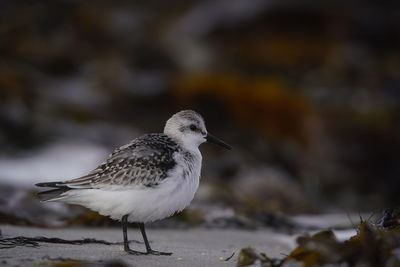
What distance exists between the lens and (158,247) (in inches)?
172

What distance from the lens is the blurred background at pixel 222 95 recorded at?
8219 millimetres

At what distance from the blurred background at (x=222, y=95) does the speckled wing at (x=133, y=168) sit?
1.14 metres

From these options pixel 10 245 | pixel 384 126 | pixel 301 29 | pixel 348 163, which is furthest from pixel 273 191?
pixel 301 29

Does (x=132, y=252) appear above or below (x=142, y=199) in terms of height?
below

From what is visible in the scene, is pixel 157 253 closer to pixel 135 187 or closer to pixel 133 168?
pixel 135 187

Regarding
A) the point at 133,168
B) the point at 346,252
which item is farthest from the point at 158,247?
the point at 346,252

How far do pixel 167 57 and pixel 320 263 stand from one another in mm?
11510

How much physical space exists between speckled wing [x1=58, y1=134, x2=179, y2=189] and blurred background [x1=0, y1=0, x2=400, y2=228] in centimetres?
114

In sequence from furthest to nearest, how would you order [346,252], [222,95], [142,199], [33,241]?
[222,95] → [142,199] → [33,241] → [346,252]

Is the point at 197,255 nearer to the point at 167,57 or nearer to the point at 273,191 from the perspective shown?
the point at 273,191

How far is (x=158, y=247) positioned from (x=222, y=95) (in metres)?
6.66

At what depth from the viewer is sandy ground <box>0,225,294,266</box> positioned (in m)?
3.54

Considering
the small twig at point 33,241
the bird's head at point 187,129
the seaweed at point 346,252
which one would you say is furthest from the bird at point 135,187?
the seaweed at point 346,252

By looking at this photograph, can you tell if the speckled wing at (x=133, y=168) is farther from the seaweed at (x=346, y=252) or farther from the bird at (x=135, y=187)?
the seaweed at (x=346, y=252)
